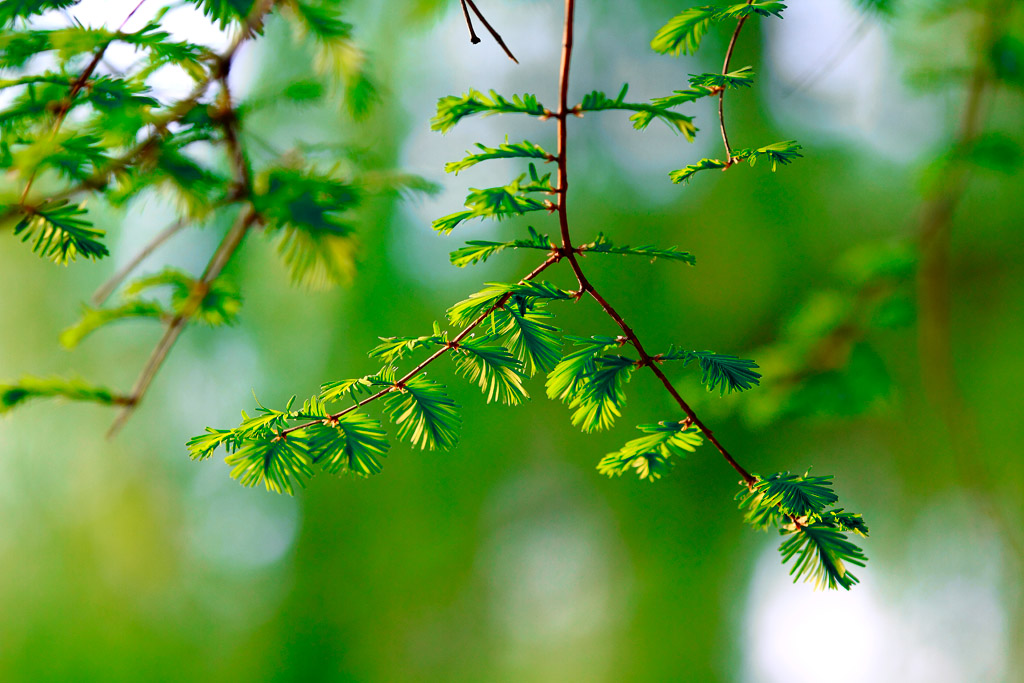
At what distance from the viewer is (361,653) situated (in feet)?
5.39

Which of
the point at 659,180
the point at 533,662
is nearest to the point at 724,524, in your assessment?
the point at 533,662

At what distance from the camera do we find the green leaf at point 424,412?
0.29 meters

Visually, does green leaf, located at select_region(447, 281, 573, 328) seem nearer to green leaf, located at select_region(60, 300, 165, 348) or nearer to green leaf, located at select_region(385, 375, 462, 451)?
green leaf, located at select_region(385, 375, 462, 451)

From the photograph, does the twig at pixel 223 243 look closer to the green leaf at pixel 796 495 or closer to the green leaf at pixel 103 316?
the green leaf at pixel 103 316

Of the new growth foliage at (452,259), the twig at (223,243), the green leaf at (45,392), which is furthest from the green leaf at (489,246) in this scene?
the green leaf at (45,392)

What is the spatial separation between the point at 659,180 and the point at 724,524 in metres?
0.70

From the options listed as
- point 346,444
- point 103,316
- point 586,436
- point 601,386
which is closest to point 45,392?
point 103,316

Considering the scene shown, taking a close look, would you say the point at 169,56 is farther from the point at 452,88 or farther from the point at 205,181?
the point at 452,88

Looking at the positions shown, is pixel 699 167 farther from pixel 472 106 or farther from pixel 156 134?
pixel 156 134

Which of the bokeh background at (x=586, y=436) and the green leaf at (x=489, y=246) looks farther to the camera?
the bokeh background at (x=586, y=436)

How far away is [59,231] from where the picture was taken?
28 cm

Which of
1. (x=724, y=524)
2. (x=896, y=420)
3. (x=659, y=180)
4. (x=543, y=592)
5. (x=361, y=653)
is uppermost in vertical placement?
(x=659, y=180)

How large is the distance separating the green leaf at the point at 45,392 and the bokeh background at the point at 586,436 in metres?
0.34

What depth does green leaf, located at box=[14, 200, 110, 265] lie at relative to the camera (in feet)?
0.86
